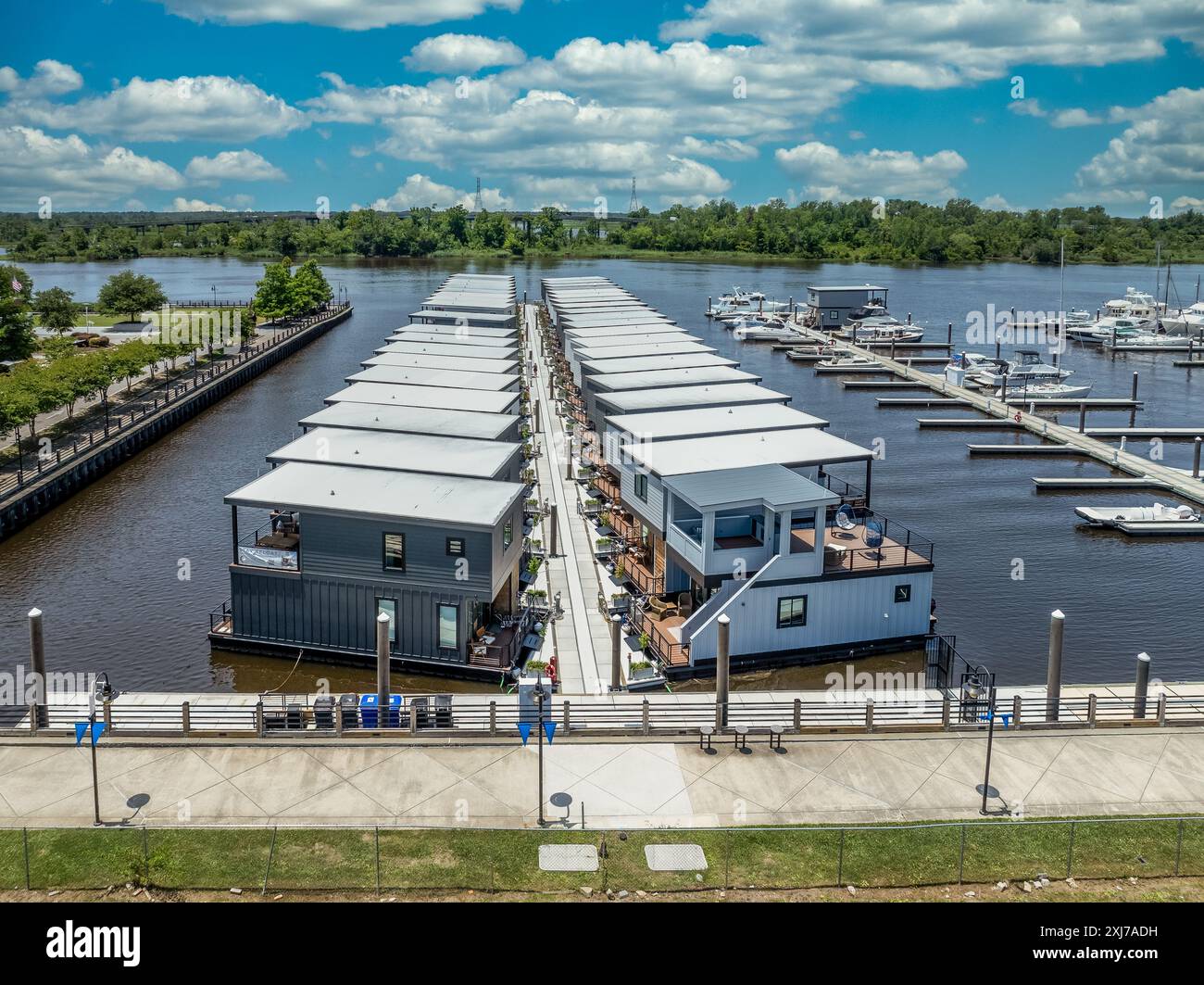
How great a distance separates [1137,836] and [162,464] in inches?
2415

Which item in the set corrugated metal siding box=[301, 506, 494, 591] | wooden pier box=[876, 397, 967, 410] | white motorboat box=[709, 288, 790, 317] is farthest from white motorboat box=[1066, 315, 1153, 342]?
corrugated metal siding box=[301, 506, 494, 591]

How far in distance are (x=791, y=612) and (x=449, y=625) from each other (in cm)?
1155

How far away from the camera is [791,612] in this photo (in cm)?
3675

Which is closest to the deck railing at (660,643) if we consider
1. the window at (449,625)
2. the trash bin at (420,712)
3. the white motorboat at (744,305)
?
the window at (449,625)

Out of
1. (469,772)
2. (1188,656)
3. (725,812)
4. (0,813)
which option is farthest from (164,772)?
(1188,656)

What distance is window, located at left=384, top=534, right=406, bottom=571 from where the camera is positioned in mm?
35938

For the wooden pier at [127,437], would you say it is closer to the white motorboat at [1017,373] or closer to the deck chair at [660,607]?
the deck chair at [660,607]

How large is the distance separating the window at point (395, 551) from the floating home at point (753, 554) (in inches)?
345

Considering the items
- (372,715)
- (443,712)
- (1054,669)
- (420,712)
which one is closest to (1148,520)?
(1054,669)

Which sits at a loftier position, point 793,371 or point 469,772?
point 793,371

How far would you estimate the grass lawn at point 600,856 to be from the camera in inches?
853

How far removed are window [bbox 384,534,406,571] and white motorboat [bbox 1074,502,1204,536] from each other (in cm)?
3937

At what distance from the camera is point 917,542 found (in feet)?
174
